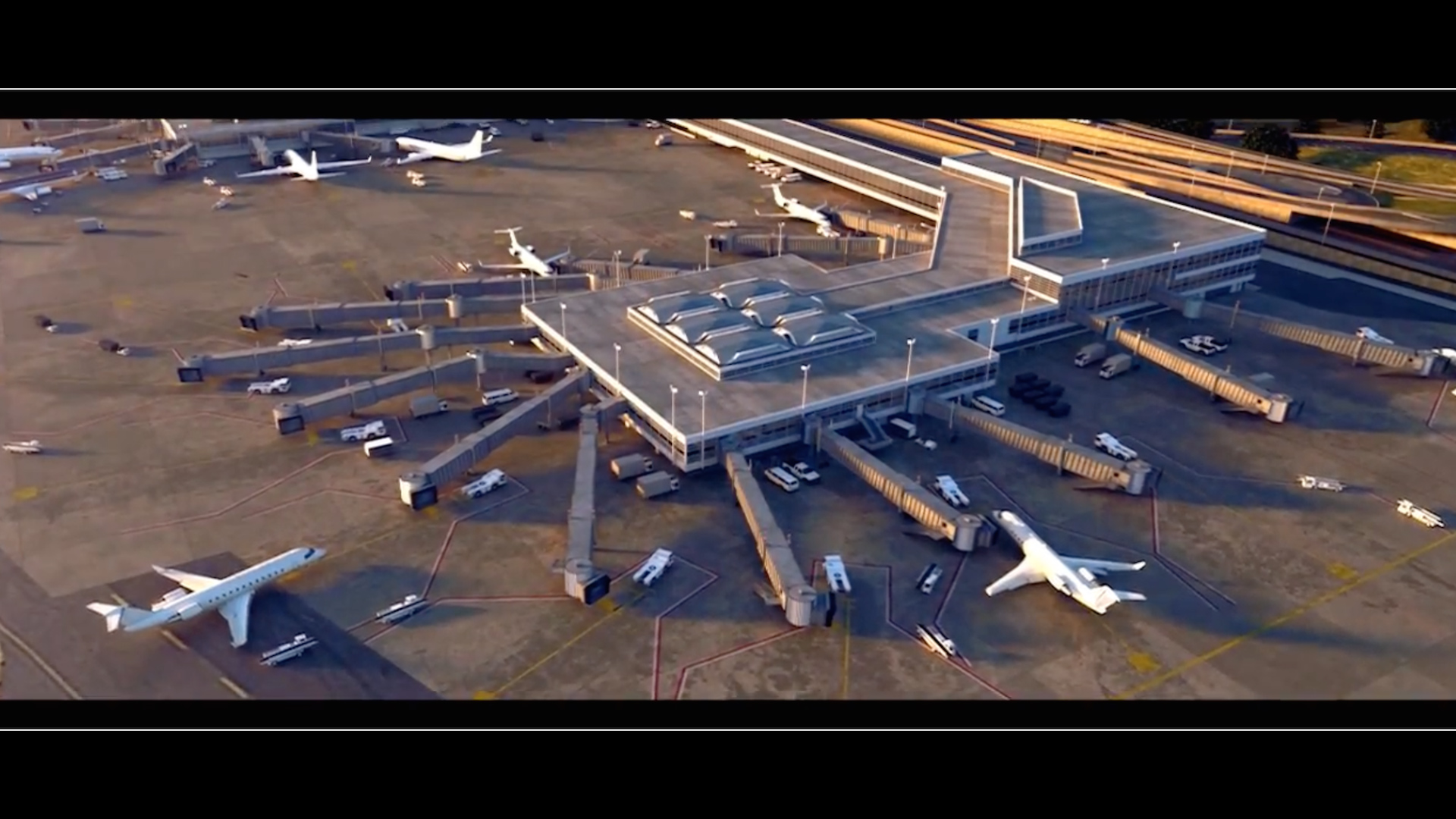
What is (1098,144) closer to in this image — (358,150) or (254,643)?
(358,150)

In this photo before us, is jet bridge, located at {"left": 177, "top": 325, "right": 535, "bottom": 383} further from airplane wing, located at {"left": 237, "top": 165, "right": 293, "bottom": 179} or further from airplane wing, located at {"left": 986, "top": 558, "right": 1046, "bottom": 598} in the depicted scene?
airplane wing, located at {"left": 237, "top": 165, "right": 293, "bottom": 179}

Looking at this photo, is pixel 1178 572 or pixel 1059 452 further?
pixel 1059 452

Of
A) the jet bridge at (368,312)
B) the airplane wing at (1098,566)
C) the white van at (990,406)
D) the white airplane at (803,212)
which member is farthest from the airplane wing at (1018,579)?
the white airplane at (803,212)

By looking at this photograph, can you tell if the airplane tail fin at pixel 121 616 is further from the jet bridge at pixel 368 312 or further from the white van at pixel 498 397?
the jet bridge at pixel 368 312

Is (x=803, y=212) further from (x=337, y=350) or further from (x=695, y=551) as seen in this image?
(x=695, y=551)

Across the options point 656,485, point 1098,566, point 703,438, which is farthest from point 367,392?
point 1098,566

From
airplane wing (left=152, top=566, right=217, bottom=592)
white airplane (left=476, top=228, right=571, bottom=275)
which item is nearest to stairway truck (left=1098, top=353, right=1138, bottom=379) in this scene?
white airplane (left=476, top=228, right=571, bottom=275)

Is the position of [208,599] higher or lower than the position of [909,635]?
lower
